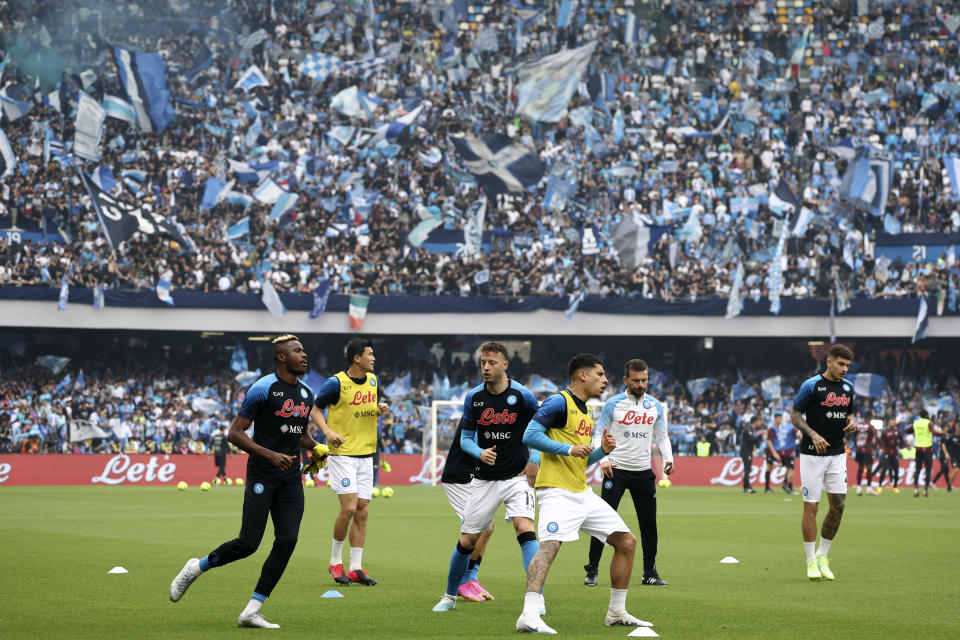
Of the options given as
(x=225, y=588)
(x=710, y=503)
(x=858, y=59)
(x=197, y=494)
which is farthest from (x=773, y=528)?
(x=858, y=59)

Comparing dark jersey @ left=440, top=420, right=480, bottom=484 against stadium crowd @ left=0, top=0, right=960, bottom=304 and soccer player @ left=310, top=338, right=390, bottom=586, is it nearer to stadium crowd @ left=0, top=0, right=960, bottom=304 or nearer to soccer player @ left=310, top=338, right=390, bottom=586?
soccer player @ left=310, top=338, right=390, bottom=586

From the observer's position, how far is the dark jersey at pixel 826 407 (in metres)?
14.3

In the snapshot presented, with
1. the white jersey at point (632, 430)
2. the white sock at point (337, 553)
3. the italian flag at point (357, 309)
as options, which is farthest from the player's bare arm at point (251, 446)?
the italian flag at point (357, 309)

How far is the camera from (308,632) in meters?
9.94

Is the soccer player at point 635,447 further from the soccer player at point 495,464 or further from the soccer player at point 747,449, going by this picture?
the soccer player at point 747,449

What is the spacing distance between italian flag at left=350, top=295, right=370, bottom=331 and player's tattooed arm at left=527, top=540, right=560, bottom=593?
36.1 meters

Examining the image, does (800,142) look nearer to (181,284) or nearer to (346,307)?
(346,307)

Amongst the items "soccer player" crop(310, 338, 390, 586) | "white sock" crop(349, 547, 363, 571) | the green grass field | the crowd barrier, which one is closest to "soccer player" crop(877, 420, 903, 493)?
the crowd barrier

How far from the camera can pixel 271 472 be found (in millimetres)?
10281

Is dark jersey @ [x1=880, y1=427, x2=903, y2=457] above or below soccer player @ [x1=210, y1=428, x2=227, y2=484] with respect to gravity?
above

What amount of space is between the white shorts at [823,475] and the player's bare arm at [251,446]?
6.58 meters

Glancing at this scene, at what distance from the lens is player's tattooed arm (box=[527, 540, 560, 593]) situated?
970 centimetres

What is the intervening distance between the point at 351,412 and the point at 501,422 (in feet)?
10.8

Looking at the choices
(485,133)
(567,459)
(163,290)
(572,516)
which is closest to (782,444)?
(485,133)
